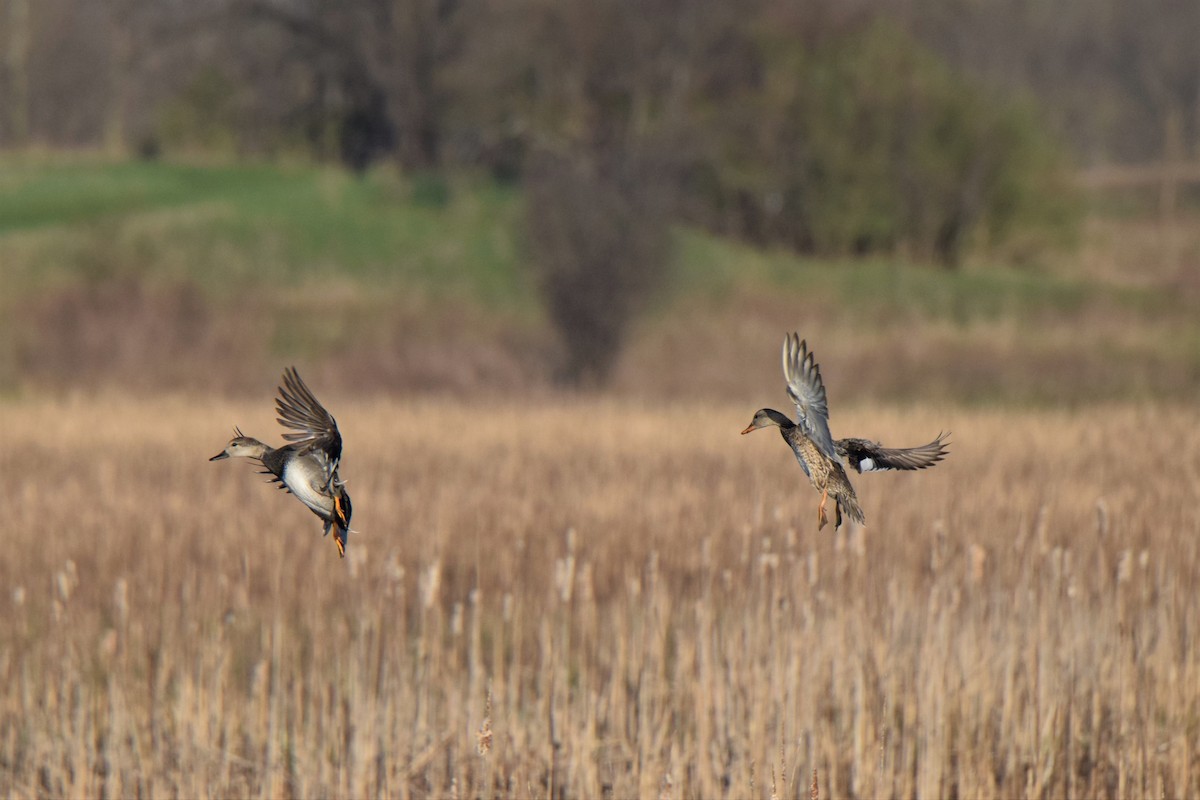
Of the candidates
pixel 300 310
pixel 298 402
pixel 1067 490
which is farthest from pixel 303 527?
pixel 300 310

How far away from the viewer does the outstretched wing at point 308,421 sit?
Result: 172 cm

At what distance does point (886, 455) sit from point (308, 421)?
26.4 inches

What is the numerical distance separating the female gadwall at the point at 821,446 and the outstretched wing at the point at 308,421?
1.52 feet

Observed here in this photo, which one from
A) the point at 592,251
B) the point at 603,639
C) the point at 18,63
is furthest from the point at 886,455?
the point at 18,63

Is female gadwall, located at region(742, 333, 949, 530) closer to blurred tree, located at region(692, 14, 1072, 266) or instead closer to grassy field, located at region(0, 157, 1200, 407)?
grassy field, located at region(0, 157, 1200, 407)

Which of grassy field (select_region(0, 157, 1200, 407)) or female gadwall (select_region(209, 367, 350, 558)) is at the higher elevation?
grassy field (select_region(0, 157, 1200, 407))

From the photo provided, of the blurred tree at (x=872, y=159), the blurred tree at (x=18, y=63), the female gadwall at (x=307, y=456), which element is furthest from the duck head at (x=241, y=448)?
the blurred tree at (x=18, y=63)

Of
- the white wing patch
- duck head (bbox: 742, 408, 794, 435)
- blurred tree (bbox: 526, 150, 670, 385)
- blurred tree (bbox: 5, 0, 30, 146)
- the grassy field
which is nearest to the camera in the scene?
the white wing patch

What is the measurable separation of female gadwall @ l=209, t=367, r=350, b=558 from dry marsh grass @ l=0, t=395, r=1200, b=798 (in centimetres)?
92

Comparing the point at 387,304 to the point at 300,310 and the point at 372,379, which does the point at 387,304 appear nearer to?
the point at 300,310

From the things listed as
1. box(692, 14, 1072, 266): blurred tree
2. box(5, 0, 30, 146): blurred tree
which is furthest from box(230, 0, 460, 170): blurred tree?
box(692, 14, 1072, 266): blurred tree

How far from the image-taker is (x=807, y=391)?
180 cm

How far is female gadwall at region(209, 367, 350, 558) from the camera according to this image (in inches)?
66.7

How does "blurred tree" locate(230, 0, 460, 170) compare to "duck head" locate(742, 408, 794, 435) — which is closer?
"duck head" locate(742, 408, 794, 435)
